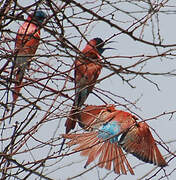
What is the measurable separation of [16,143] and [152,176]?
2.37ft

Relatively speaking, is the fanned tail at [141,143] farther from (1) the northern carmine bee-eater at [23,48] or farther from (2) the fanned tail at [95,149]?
(1) the northern carmine bee-eater at [23,48]

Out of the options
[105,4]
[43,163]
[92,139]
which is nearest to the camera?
[43,163]

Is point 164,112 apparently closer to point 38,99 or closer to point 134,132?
point 38,99

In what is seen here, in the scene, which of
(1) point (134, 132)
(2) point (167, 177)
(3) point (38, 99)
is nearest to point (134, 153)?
(1) point (134, 132)

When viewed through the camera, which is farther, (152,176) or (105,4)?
(105,4)

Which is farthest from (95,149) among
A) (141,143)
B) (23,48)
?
(23,48)

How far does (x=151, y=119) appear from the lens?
2.68 metres

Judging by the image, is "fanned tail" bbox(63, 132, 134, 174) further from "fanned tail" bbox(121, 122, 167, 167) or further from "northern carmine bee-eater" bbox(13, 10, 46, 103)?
"northern carmine bee-eater" bbox(13, 10, 46, 103)

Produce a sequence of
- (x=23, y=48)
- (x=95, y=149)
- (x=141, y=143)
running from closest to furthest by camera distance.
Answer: (x=23, y=48) < (x=95, y=149) < (x=141, y=143)

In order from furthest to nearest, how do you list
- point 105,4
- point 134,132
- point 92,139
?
point 134,132
point 92,139
point 105,4

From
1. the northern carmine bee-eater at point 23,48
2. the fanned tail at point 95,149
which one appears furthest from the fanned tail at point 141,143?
the northern carmine bee-eater at point 23,48

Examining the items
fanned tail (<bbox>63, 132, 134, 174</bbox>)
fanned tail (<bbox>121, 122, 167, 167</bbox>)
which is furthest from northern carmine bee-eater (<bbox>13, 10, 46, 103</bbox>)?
fanned tail (<bbox>121, 122, 167, 167</bbox>)

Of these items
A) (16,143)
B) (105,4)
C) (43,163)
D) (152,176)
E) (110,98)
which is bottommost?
(152,176)

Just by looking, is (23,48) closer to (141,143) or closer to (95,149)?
(95,149)
